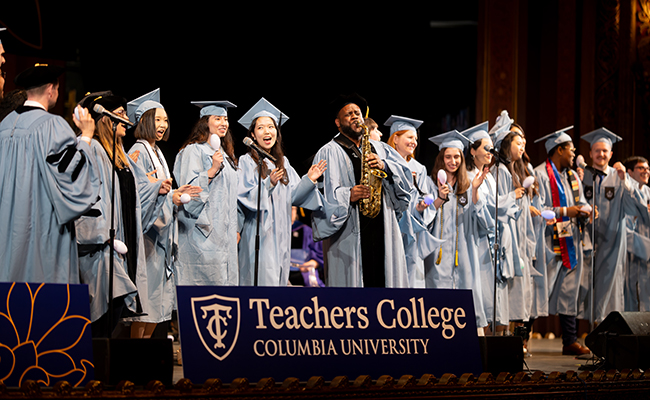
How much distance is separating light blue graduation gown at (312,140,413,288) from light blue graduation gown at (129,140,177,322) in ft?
3.84

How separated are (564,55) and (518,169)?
349 cm

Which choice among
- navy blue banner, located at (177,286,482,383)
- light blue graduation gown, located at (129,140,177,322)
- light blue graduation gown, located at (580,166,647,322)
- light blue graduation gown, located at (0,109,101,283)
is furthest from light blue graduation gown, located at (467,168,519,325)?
light blue graduation gown, located at (0,109,101,283)

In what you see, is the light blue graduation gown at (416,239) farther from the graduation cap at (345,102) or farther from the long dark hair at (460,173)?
the graduation cap at (345,102)

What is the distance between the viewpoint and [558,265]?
25.9 feet

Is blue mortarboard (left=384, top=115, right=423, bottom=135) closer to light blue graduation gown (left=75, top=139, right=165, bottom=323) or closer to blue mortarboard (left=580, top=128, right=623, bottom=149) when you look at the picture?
light blue graduation gown (left=75, top=139, right=165, bottom=323)

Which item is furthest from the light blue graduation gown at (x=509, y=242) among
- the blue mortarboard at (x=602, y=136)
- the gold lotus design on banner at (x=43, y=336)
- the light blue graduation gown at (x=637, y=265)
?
the gold lotus design on banner at (x=43, y=336)

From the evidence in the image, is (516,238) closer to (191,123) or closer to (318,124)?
(318,124)

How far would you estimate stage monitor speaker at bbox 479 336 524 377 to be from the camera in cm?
413

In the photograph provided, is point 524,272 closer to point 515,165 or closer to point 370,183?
point 515,165

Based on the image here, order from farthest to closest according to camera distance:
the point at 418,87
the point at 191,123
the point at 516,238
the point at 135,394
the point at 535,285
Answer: the point at 418,87, the point at 191,123, the point at 535,285, the point at 516,238, the point at 135,394

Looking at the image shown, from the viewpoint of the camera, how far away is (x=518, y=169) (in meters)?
7.46

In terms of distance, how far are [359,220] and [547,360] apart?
2.47 metres

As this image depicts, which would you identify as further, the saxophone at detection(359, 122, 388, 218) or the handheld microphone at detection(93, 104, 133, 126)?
the saxophone at detection(359, 122, 388, 218)

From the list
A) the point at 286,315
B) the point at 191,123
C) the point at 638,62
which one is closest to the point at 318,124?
the point at 191,123
